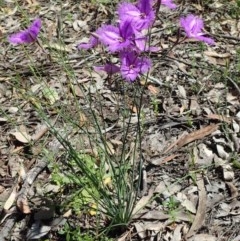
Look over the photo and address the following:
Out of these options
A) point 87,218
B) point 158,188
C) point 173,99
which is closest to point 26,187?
point 87,218

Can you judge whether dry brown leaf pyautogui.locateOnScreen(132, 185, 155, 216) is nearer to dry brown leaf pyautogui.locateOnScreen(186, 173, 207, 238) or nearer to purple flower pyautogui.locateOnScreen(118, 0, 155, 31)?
dry brown leaf pyautogui.locateOnScreen(186, 173, 207, 238)

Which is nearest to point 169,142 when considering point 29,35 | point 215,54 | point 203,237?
point 203,237

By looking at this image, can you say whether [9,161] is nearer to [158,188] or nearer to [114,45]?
[158,188]

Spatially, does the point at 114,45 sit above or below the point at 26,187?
above

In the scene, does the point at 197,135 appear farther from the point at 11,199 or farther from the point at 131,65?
the point at 131,65

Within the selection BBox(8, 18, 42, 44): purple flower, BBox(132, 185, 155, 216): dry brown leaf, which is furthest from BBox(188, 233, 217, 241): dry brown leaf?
BBox(8, 18, 42, 44): purple flower
